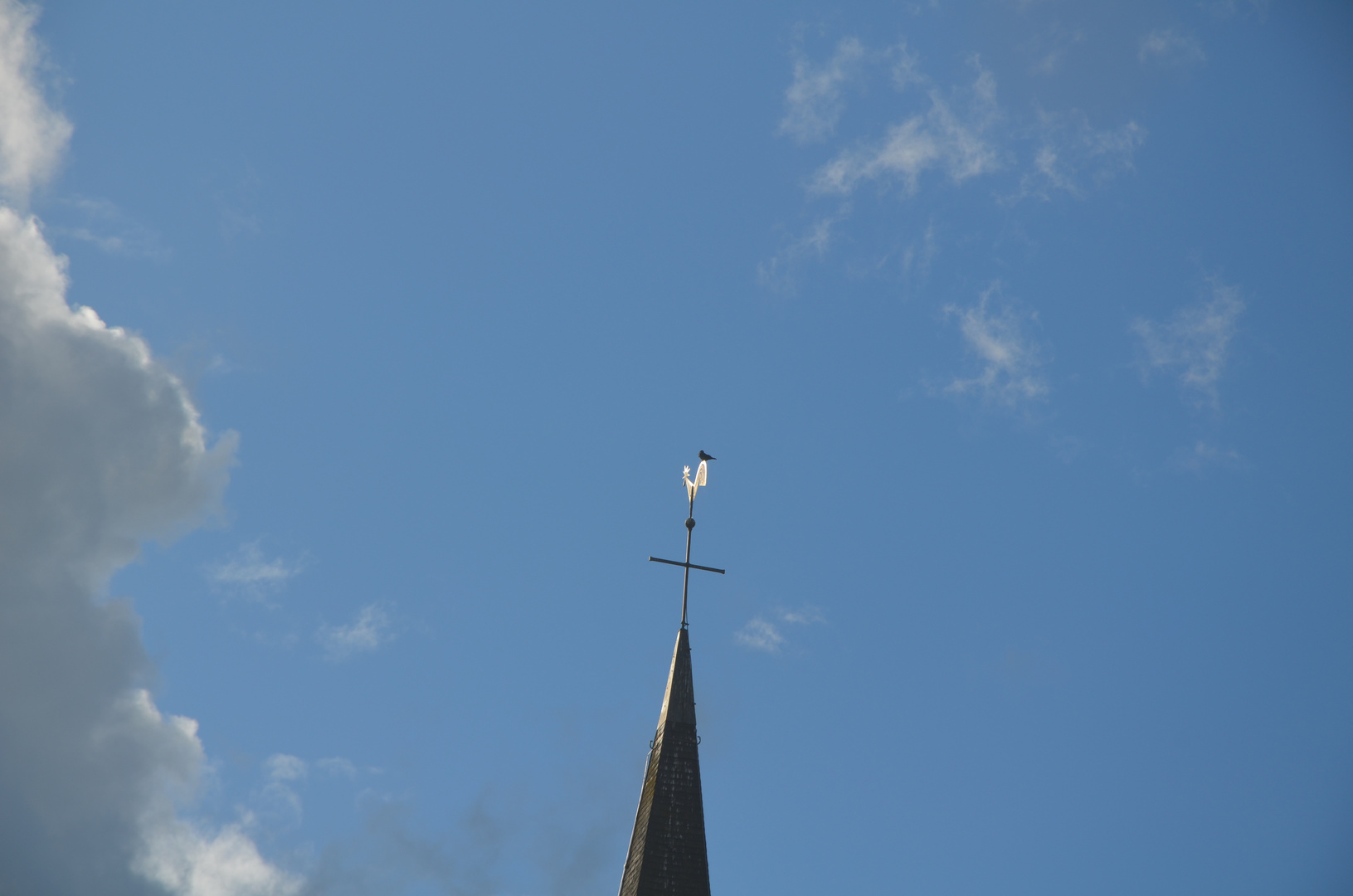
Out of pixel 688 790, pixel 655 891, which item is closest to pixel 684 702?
pixel 688 790

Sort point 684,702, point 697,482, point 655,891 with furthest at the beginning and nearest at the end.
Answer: point 697,482, point 684,702, point 655,891

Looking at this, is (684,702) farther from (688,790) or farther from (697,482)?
(697,482)

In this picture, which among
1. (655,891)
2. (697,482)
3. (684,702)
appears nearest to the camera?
(655,891)

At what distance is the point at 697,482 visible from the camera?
59.7 meters

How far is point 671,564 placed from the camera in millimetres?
55844

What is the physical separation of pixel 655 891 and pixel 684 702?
7.00 m

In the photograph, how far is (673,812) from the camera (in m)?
50.8

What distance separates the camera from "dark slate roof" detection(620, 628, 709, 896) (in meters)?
49.2

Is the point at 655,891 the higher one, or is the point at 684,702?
the point at 684,702

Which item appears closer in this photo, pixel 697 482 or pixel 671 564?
pixel 671 564

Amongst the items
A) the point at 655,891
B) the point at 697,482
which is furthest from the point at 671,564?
the point at 655,891

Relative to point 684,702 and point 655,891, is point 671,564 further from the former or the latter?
point 655,891

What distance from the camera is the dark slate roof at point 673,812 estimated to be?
49.2 metres

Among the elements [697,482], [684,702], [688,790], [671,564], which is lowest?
[688,790]
